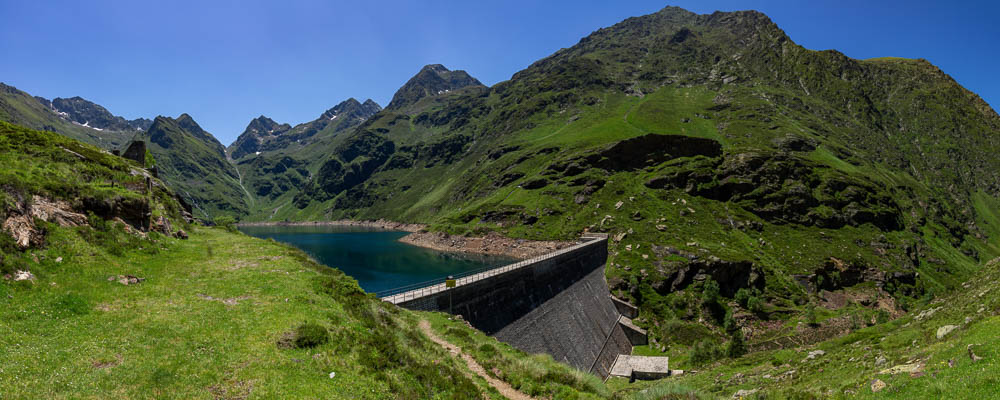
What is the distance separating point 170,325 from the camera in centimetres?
1384

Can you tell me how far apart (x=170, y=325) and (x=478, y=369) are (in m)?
14.4

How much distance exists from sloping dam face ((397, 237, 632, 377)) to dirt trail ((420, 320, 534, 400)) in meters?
6.66

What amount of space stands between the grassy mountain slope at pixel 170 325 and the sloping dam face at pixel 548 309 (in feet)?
39.9

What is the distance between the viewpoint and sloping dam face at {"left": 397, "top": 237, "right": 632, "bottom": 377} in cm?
3750

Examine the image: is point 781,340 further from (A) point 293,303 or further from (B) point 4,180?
(B) point 4,180

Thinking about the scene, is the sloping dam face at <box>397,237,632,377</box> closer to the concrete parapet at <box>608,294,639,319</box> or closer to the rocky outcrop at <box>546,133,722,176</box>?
the concrete parapet at <box>608,294,639,319</box>

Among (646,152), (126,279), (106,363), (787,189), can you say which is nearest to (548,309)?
(126,279)

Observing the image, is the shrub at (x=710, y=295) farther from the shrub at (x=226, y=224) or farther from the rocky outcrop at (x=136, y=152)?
the rocky outcrop at (x=136, y=152)

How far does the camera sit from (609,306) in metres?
69.4

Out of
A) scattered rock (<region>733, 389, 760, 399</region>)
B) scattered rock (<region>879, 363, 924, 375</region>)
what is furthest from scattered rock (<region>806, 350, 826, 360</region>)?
scattered rock (<region>879, 363, 924, 375</region>)

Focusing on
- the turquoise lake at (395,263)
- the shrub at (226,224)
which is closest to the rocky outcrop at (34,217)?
the shrub at (226,224)

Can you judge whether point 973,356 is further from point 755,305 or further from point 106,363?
point 755,305

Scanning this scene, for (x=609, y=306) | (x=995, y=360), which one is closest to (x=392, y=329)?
(x=995, y=360)

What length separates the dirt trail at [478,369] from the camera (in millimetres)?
19766
